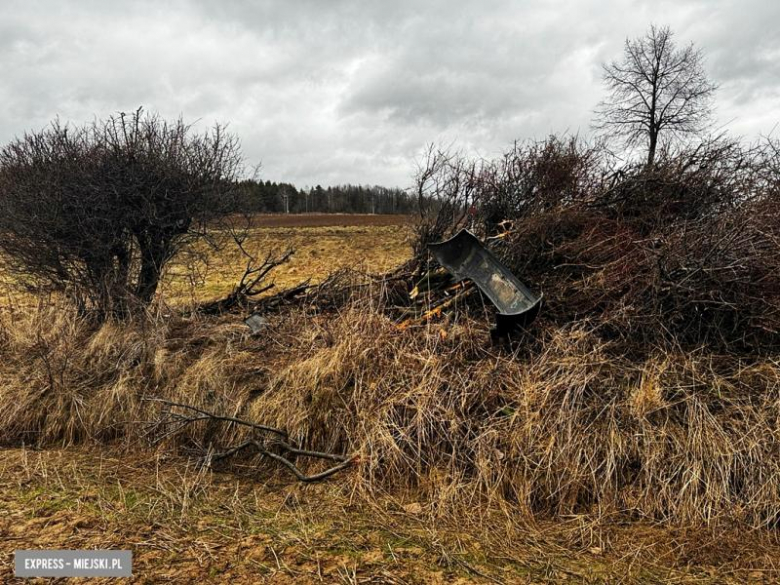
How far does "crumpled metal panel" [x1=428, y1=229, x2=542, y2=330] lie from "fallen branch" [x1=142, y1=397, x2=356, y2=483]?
2.02m

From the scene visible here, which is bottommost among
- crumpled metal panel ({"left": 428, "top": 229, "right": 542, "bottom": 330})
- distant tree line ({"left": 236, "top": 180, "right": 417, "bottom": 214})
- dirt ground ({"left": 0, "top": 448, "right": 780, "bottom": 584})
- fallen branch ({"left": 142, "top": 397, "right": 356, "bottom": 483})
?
dirt ground ({"left": 0, "top": 448, "right": 780, "bottom": 584})

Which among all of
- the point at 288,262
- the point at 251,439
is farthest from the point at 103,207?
the point at 288,262

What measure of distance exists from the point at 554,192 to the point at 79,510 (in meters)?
5.49

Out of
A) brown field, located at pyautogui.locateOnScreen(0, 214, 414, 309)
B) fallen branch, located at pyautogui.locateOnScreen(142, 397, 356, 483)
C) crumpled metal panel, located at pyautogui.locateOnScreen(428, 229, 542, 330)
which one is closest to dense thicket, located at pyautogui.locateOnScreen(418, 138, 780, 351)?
crumpled metal panel, located at pyautogui.locateOnScreen(428, 229, 542, 330)

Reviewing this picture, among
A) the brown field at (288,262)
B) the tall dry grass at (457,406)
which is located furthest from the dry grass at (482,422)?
the brown field at (288,262)

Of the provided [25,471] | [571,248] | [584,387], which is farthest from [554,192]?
[25,471]

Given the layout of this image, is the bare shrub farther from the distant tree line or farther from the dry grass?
the distant tree line

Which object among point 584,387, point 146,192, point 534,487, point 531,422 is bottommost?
point 534,487

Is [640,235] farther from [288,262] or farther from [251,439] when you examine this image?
[288,262]

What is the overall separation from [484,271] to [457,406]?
179 cm

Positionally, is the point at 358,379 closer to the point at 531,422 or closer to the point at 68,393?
the point at 531,422

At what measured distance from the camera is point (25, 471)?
3490 mm

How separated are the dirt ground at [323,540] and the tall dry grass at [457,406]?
6.7 inches

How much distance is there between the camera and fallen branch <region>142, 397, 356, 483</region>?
3299 millimetres
